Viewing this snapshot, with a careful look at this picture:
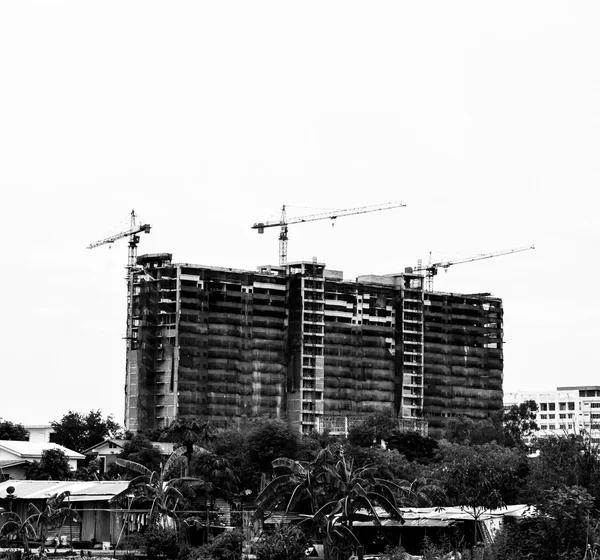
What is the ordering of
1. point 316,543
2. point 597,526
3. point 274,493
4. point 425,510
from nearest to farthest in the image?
point 597,526
point 274,493
point 316,543
point 425,510

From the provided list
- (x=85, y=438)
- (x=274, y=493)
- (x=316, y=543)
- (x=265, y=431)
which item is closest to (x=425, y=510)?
(x=316, y=543)

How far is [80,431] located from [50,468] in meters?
70.4

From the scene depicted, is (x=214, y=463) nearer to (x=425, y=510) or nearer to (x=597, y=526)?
(x=425, y=510)

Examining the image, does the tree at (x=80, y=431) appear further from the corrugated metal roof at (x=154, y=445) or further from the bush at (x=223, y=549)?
the bush at (x=223, y=549)

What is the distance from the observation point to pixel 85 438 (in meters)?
178

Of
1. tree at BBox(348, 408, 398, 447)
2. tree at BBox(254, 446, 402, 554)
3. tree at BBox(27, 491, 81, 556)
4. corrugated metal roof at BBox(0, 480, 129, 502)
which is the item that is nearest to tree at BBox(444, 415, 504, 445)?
tree at BBox(348, 408, 398, 447)

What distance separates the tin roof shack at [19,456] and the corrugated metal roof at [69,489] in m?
20.6

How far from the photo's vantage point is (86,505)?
80.1 meters

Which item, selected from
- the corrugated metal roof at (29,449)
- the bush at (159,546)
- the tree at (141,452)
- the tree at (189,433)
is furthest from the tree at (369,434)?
the bush at (159,546)

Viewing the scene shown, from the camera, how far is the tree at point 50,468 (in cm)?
10788

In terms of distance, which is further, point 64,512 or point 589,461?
point 64,512

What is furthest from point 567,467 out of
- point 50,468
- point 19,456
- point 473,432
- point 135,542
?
point 473,432

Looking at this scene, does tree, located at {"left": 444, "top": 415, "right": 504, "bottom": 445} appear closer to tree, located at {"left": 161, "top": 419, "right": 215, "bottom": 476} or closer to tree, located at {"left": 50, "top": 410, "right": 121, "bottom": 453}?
tree, located at {"left": 50, "top": 410, "right": 121, "bottom": 453}

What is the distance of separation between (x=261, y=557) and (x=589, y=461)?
20.1 metres
